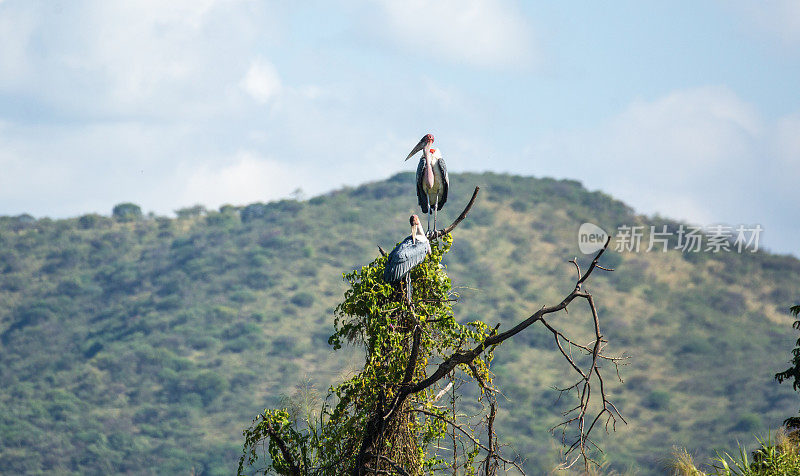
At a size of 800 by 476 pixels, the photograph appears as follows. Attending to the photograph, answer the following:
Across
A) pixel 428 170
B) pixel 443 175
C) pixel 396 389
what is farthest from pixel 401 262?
pixel 443 175

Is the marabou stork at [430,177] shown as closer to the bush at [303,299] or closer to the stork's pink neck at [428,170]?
the stork's pink neck at [428,170]

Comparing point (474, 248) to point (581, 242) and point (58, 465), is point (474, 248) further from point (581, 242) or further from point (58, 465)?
point (58, 465)

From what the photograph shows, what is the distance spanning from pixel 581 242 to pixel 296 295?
2331cm

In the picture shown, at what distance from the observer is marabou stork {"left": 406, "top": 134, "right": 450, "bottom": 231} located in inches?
425

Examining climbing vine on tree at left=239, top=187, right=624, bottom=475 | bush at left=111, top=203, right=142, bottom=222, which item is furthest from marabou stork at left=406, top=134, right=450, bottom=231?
bush at left=111, top=203, right=142, bottom=222

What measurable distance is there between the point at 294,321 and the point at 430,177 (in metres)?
60.8

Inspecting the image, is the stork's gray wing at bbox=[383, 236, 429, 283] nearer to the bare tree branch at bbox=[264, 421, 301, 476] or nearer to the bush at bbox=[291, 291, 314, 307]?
the bare tree branch at bbox=[264, 421, 301, 476]

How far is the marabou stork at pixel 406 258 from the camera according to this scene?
28.8 feet

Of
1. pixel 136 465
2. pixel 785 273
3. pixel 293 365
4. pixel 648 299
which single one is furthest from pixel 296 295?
pixel 785 273

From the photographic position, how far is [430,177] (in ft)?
35.4

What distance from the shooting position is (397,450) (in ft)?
29.8

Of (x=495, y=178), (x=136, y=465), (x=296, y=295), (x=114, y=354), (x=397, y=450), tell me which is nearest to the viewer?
(x=397, y=450)

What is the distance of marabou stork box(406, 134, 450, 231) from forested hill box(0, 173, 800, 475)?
133 ft

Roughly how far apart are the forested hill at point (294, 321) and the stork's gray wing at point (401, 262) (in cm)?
4245
